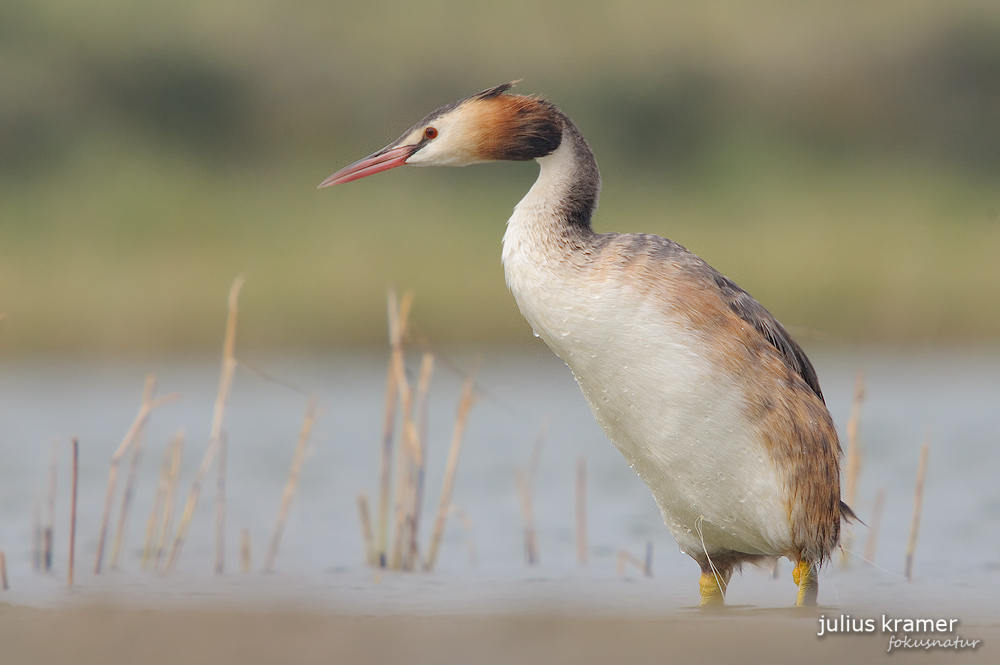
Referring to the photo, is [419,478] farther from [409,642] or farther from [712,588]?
[409,642]

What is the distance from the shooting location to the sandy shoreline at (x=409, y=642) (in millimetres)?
2941

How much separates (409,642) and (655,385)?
1.99 m

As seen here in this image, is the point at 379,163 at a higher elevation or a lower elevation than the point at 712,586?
higher

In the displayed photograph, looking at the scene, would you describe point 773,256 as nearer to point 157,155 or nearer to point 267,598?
point 157,155

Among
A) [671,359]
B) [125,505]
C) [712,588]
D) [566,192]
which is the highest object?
[566,192]

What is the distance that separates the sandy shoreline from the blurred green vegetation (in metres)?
12.4

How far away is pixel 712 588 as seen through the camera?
5285 millimetres

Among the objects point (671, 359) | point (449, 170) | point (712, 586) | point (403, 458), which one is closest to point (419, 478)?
point (403, 458)

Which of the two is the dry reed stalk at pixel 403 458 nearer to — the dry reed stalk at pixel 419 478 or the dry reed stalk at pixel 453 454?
the dry reed stalk at pixel 419 478

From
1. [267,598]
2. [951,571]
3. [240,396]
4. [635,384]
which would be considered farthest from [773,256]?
[267,598]

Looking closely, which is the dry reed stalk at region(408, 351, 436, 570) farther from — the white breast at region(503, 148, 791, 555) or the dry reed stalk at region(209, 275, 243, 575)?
the white breast at region(503, 148, 791, 555)

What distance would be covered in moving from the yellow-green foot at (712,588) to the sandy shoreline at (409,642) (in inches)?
84.2

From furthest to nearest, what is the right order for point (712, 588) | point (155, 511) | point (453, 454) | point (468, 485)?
point (468, 485) < point (453, 454) < point (155, 511) < point (712, 588)

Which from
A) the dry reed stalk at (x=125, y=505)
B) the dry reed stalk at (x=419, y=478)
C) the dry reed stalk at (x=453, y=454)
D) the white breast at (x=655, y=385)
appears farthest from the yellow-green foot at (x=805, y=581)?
the dry reed stalk at (x=125, y=505)
